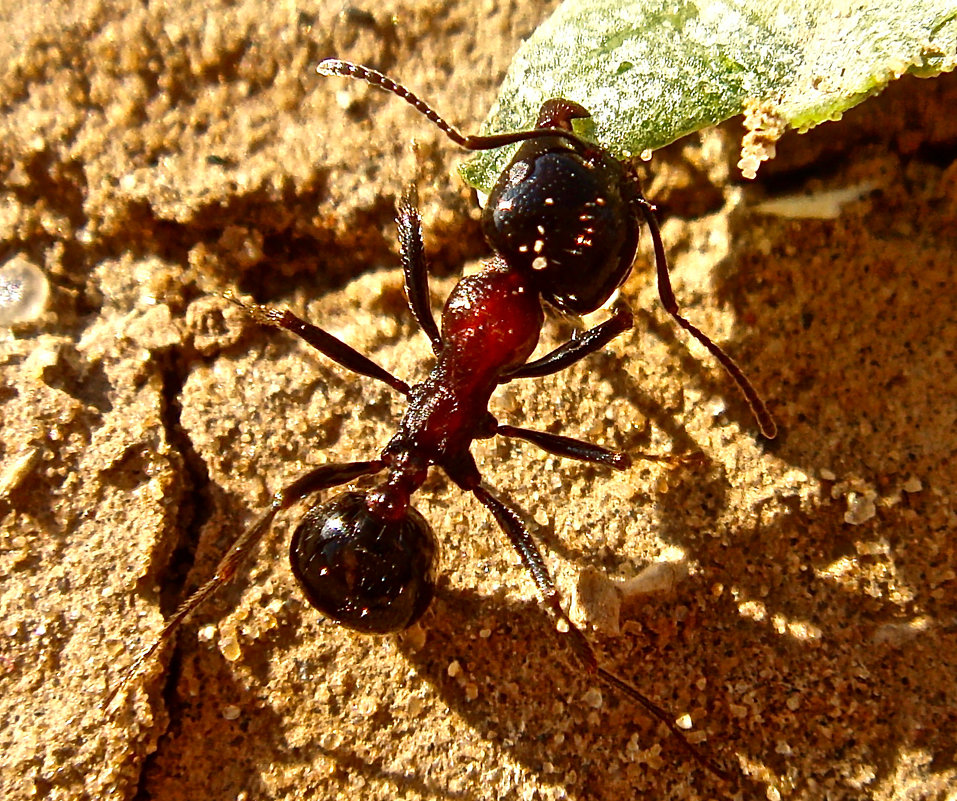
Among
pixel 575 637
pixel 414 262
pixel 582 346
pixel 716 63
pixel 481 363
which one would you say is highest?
pixel 414 262

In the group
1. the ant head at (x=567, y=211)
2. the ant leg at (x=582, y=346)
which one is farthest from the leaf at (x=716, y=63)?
the ant leg at (x=582, y=346)

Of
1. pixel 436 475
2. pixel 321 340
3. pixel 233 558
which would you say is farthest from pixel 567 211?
pixel 233 558

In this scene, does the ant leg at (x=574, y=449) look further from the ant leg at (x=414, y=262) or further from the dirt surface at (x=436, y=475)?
the ant leg at (x=414, y=262)

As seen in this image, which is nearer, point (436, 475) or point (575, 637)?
point (575, 637)

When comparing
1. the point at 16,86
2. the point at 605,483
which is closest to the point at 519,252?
the point at 605,483

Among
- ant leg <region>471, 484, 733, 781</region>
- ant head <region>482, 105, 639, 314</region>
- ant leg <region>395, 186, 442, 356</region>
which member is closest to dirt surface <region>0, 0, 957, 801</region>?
ant leg <region>471, 484, 733, 781</region>

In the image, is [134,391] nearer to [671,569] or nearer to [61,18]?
[61,18]

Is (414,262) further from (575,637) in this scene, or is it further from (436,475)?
(575,637)

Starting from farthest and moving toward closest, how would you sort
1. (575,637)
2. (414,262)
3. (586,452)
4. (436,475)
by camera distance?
(436,475), (414,262), (586,452), (575,637)
